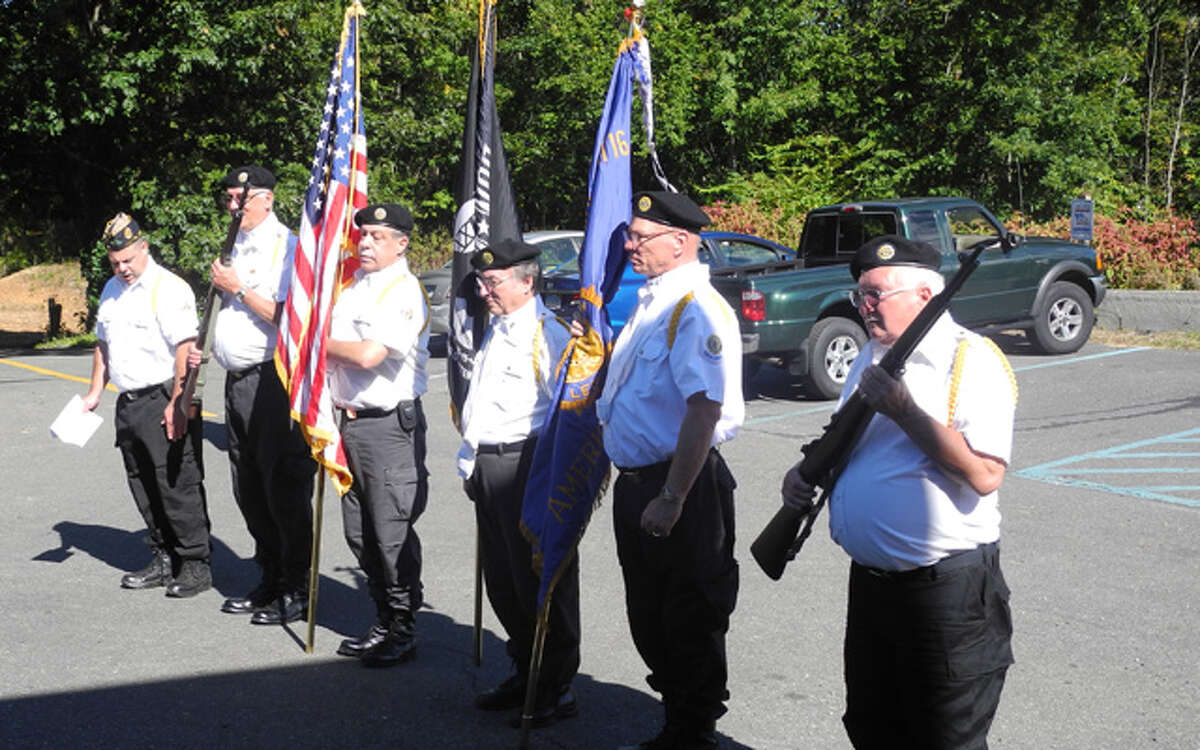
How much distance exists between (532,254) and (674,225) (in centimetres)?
85

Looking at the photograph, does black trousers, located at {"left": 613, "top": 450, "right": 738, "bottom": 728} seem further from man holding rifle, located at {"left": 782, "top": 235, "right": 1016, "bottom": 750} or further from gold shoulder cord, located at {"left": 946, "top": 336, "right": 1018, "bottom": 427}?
gold shoulder cord, located at {"left": 946, "top": 336, "right": 1018, "bottom": 427}

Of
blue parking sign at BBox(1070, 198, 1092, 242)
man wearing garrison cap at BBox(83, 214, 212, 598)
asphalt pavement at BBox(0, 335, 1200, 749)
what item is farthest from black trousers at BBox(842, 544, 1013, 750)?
blue parking sign at BBox(1070, 198, 1092, 242)

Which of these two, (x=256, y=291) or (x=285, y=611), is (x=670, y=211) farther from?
(x=285, y=611)

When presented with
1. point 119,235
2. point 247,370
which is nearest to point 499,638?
point 247,370

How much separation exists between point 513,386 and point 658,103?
869 inches

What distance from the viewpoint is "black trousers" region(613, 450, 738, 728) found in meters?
4.08

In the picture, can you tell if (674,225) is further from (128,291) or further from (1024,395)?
(1024,395)

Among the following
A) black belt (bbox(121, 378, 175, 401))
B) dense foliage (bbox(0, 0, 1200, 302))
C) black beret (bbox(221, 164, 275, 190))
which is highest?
dense foliage (bbox(0, 0, 1200, 302))

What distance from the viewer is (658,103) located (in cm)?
2592

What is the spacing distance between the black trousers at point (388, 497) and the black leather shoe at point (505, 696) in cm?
70

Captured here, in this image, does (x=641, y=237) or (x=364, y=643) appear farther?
(x=364, y=643)

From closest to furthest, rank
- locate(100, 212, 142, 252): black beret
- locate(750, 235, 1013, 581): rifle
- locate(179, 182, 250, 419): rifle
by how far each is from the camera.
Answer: locate(750, 235, 1013, 581): rifle
locate(179, 182, 250, 419): rifle
locate(100, 212, 142, 252): black beret

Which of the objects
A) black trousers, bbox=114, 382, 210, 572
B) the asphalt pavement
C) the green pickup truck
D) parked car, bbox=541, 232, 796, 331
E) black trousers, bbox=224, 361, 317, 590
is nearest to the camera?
the asphalt pavement

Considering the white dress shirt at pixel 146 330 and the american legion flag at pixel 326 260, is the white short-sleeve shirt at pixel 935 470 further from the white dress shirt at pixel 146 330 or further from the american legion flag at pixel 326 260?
the white dress shirt at pixel 146 330
